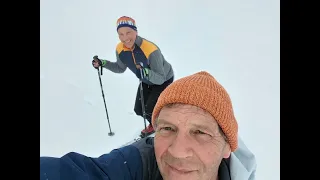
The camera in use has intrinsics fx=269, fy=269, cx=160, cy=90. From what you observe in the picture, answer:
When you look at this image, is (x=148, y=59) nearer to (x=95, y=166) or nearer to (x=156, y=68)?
(x=156, y=68)

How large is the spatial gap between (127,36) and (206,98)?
199 cm

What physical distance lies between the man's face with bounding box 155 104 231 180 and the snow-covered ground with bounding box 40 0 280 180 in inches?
72.8

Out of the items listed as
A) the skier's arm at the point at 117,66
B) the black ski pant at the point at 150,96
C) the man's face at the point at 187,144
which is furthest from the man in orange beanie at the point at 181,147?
the skier's arm at the point at 117,66

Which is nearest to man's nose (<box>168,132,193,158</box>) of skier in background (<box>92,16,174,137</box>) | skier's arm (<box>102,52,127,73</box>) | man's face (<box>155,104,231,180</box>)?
man's face (<box>155,104,231,180</box>)

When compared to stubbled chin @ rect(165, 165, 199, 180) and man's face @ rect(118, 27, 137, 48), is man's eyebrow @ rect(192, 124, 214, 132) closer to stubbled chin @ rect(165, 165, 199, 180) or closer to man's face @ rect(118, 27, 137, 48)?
stubbled chin @ rect(165, 165, 199, 180)

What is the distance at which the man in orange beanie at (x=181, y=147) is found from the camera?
89cm

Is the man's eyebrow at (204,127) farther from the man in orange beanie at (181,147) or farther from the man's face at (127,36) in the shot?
the man's face at (127,36)

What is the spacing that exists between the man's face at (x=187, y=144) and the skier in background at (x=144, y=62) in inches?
64.6

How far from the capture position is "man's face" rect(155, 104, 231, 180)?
900 mm

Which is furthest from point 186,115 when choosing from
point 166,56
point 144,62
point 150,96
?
point 166,56

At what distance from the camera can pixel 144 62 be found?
9.15ft
